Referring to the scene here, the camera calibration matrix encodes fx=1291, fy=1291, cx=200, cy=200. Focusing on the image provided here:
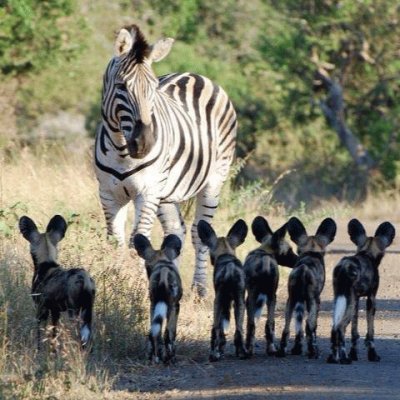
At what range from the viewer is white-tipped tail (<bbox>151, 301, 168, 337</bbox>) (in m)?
8.46

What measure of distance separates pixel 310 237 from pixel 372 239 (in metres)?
0.46

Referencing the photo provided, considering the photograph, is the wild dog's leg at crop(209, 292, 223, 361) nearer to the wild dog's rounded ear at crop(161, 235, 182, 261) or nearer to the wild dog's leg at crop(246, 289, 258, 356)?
the wild dog's leg at crop(246, 289, 258, 356)

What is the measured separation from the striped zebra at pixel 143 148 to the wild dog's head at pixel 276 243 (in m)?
1.20

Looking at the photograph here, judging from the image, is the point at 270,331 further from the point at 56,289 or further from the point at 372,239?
the point at 56,289

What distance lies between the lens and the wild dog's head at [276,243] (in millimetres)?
9680

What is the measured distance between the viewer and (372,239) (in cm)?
952

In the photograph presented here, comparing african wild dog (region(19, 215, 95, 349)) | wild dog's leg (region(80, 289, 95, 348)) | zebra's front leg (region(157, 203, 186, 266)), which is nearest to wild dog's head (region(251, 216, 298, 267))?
african wild dog (region(19, 215, 95, 349))

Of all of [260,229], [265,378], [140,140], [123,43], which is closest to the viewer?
[265,378]

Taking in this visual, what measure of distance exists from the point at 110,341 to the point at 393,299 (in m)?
4.28

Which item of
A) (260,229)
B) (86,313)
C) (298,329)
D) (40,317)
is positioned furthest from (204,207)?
(86,313)

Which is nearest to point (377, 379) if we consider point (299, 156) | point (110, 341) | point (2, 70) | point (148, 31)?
point (110, 341)

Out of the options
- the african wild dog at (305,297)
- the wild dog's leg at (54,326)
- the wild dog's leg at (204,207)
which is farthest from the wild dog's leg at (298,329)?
the wild dog's leg at (204,207)

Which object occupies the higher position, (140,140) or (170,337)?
(140,140)

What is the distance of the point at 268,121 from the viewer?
2948cm
